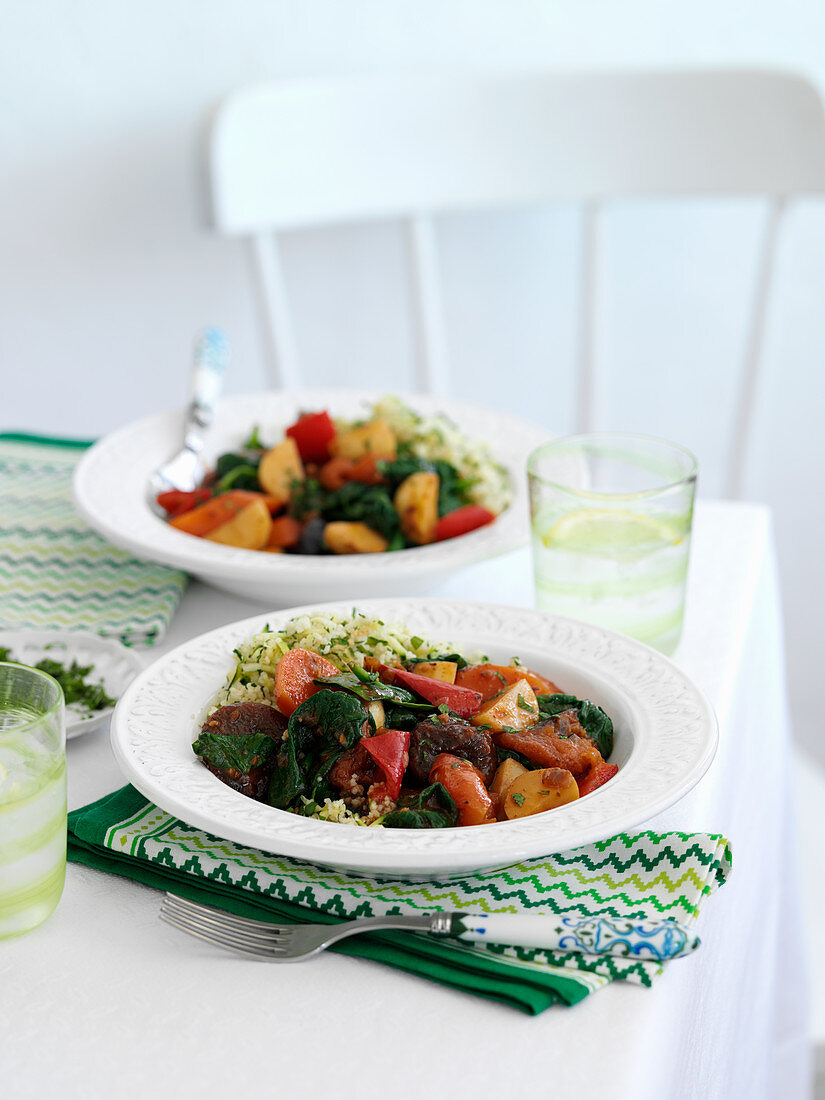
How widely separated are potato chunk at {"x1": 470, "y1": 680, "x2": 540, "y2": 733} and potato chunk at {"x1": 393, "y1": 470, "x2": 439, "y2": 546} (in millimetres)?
392

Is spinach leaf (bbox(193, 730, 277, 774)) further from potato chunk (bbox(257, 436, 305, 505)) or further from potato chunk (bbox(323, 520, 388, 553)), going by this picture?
potato chunk (bbox(257, 436, 305, 505))

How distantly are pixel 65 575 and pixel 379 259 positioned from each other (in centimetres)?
131

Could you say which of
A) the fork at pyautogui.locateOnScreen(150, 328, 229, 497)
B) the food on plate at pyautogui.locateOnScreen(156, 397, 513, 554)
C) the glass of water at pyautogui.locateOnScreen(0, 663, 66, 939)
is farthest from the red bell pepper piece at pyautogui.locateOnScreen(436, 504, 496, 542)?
the glass of water at pyautogui.locateOnScreen(0, 663, 66, 939)

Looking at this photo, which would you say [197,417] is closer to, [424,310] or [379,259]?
[424,310]

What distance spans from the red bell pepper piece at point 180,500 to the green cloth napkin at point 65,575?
0.23 feet

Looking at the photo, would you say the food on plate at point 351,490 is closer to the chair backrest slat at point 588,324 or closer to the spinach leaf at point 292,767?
the spinach leaf at point 292,767

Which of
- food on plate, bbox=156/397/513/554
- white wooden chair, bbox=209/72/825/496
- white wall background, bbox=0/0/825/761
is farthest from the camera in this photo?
white wall background, bbox=0/0/825/761

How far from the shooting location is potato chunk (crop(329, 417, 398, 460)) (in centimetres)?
133

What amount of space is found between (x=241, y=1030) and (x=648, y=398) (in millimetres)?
2091

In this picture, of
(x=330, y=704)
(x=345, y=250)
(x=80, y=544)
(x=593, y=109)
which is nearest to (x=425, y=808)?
(x=330, y=704)

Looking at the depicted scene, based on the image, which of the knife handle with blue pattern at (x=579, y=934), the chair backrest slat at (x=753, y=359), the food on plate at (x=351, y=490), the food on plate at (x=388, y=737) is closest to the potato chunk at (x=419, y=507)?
the food on plate at (x=351, y=490)

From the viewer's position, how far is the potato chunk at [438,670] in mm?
870

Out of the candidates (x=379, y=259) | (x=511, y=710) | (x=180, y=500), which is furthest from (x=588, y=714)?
(x=379, y=259)

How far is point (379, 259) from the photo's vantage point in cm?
239
